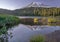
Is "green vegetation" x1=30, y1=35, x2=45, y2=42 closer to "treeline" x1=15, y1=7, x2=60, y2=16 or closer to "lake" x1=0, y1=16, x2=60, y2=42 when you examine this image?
"lake" x1=0, y1=16, x2=60, y2=42

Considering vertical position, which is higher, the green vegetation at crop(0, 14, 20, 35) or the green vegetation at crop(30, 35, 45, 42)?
the green vegetation at crop(0, 14, 20, 35)

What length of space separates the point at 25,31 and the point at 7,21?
42cm

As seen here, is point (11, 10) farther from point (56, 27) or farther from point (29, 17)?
point (56, 27)

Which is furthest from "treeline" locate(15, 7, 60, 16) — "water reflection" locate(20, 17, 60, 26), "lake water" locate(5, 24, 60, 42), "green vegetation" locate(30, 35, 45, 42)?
"green vegetation" locate(30, 35, 45, 42)

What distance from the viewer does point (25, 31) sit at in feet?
12.5

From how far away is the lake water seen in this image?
379cm

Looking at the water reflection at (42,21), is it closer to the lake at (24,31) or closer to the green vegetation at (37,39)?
the lake at (24,31)

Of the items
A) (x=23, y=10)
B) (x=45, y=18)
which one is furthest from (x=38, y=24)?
(x=23, y=10)

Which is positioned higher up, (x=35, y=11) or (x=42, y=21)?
(x=35, y=11)

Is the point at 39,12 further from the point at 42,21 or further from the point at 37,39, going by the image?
the point at 37,39

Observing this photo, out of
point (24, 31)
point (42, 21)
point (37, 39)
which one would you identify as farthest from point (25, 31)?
point (42, 21)

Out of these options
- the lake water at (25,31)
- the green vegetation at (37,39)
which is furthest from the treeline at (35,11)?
the green vegetation at (37,39)

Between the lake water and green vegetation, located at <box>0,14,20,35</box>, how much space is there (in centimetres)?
9

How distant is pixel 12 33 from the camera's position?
382 centimetres
